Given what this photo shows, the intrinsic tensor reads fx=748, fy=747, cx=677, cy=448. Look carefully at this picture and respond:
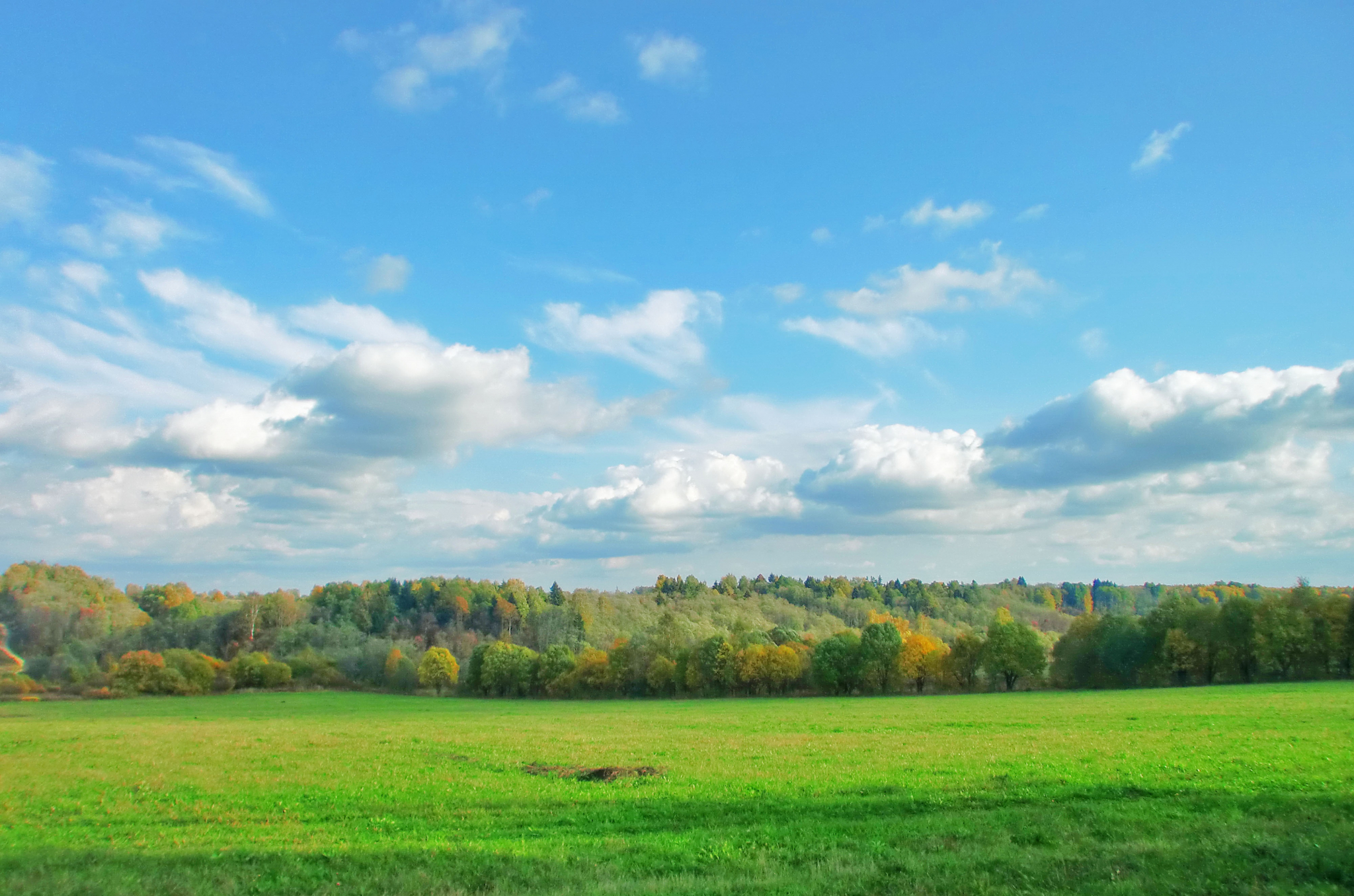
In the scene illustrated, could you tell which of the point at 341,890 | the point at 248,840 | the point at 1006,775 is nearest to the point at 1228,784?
the point at 1006,775

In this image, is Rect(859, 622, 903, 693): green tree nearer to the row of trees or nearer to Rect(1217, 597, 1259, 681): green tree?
the row of trees

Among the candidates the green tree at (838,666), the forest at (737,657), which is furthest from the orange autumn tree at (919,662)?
the green tree at (838,666)

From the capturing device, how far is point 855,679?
106312 mm

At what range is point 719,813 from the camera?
1878 cm

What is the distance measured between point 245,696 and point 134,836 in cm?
11831

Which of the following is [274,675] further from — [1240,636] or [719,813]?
[1240,636]

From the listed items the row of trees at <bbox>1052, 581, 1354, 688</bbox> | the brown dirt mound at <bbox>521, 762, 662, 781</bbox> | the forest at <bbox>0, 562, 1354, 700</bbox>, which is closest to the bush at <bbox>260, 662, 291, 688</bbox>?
the forest at <bbox>0, 562, 1354, 700</bbox>

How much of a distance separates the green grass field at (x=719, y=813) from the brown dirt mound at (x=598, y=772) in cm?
74

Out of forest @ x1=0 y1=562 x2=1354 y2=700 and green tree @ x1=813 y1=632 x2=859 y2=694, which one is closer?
forest @ x1=0 y1=562 x2=1354 y2=700

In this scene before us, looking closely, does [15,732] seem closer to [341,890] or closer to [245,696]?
[341,890]

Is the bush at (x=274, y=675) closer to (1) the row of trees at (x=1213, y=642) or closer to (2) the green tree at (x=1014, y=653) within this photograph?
(2) the green tree at (x=1014, y=653)

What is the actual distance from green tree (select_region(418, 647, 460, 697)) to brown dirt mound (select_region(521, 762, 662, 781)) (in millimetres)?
118231

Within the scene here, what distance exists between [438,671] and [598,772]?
122 meters

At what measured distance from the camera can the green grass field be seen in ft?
39.8
